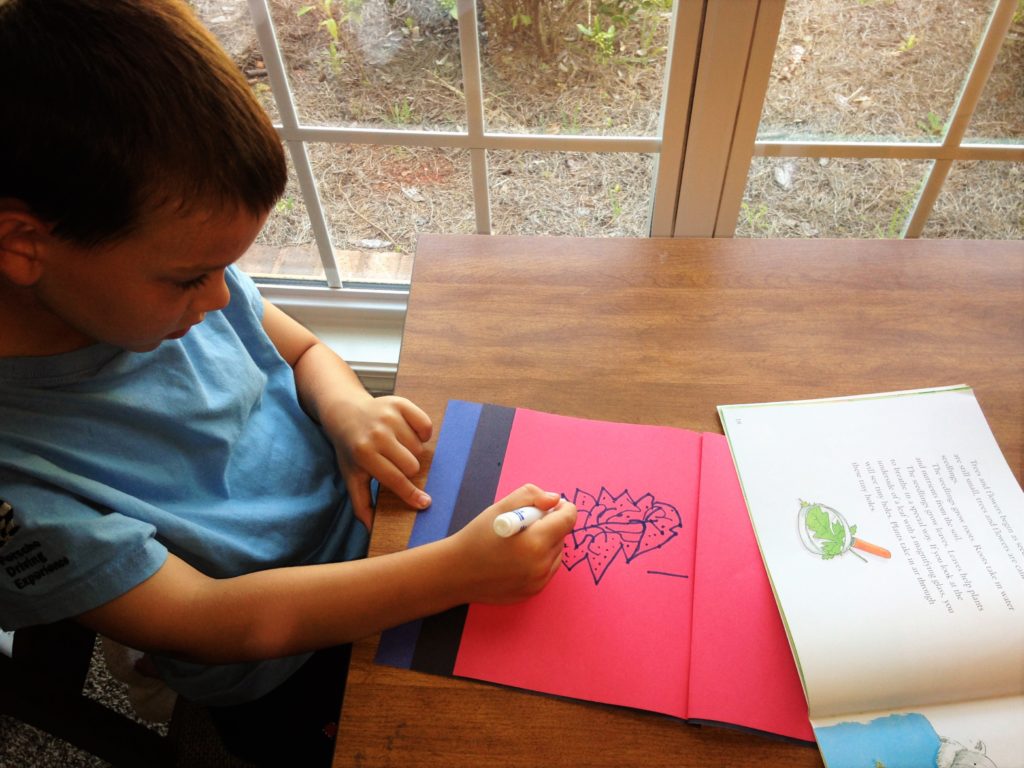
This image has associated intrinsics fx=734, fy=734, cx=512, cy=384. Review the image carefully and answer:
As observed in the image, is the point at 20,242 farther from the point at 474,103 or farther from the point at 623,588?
the point at 474,103

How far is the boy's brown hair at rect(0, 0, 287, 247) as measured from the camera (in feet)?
1.37

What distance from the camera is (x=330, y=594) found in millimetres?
576

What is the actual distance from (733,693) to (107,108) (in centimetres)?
55

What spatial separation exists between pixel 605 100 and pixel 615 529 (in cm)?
69

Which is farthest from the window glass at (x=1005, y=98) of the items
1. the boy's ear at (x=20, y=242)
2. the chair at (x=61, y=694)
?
the chair at (x=61, y=694)

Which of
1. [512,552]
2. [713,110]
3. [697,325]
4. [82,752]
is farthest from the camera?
[82,752]

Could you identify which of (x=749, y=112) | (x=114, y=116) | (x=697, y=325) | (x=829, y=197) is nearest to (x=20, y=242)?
(x=114, y=116)

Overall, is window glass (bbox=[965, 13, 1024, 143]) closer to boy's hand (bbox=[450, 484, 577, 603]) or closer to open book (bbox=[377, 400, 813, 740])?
open book (bbox=[377, 400, 813, 740])

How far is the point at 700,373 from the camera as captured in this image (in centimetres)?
74

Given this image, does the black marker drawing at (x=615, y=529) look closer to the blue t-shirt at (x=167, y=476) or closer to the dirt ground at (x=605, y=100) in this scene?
the blue t-shirt at (x=167, y=476)

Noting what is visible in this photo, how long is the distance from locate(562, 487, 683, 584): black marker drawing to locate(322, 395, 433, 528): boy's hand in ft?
0.44

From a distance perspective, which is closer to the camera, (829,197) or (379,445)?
(379,445)

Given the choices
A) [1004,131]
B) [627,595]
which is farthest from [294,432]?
[1004,131]

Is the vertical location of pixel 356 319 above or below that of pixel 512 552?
below
